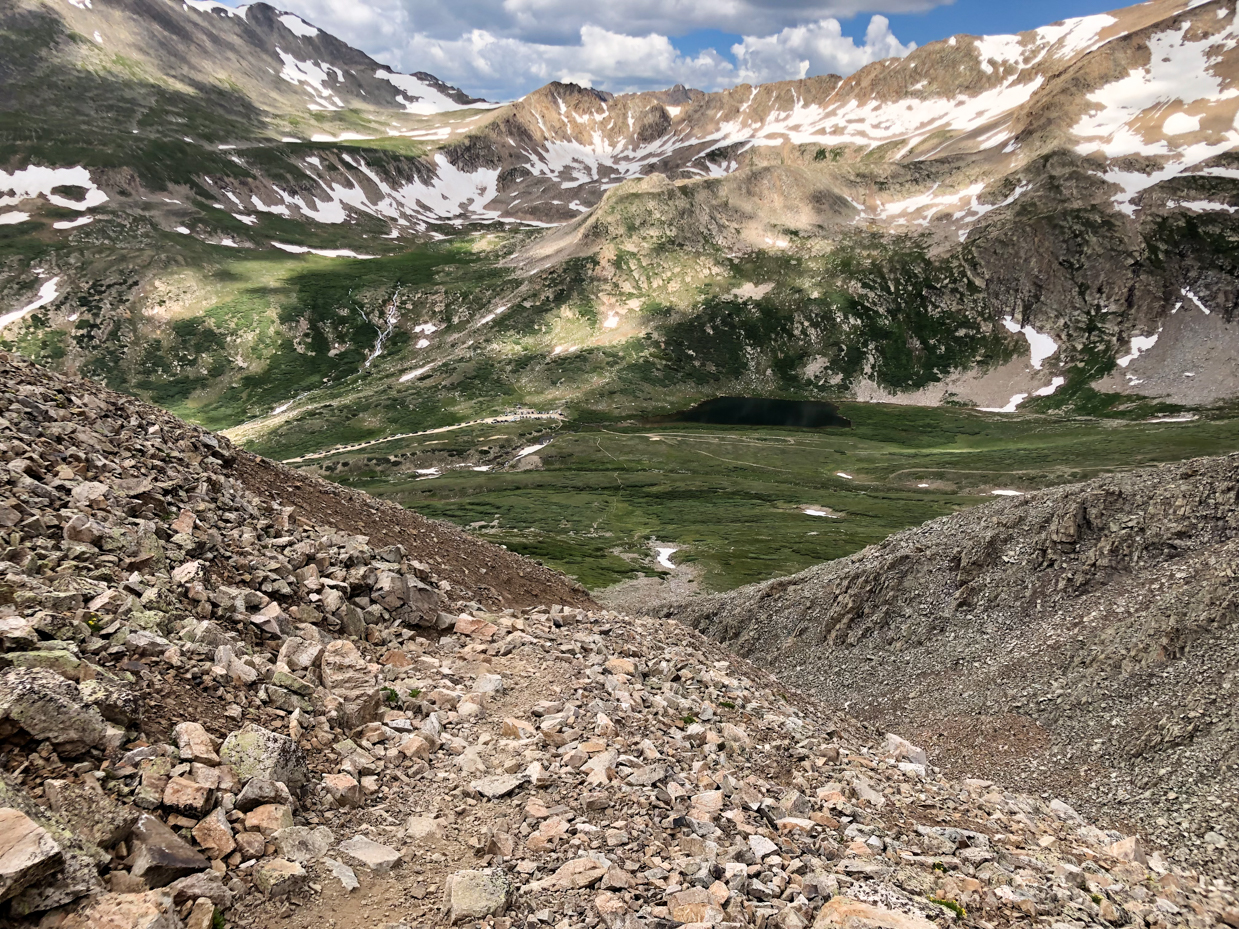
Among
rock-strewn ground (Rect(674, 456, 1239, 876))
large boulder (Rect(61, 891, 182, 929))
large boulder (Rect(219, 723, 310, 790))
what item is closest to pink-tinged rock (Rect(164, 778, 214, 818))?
large boulder (Rect(219, 723, 310, 790))

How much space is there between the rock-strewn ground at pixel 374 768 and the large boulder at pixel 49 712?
4 cm

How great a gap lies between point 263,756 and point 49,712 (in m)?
3.49

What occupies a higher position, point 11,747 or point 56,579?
point 56,579

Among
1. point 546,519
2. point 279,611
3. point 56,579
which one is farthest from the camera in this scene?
point 546,519

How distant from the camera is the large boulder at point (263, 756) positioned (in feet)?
43.5

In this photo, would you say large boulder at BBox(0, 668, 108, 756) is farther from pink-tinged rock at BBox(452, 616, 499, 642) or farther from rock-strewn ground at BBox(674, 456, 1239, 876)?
rock-strewn ground at BBox(674, 456, 1239, 876)

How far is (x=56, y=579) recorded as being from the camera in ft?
49.6

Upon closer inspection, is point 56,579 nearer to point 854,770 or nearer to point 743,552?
point 854,770

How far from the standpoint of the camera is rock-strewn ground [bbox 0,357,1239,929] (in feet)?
37.8

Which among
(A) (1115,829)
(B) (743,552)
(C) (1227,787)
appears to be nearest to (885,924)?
(A) (1115,829)

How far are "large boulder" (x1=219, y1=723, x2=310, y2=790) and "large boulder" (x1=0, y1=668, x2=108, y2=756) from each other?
215 cm

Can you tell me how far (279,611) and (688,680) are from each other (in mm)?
12864

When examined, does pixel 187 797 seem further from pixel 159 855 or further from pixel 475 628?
pixel 475 628

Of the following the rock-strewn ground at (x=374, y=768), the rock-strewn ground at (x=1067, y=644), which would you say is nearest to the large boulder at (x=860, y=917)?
the rock-strewn ground at (x=374, y=768)
